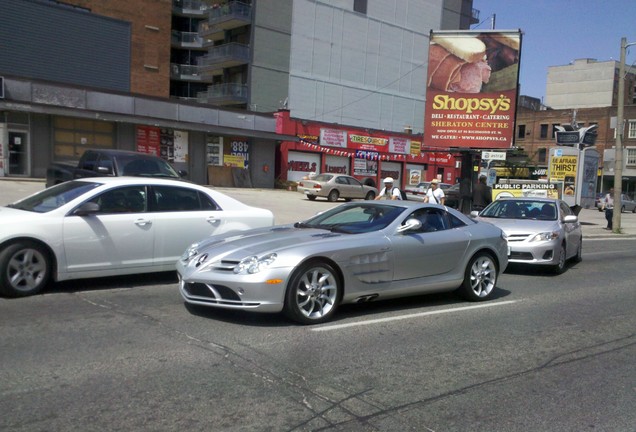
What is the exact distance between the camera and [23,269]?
7102 mm

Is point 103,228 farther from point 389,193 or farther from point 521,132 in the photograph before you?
point 521,132

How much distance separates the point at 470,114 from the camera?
24766 millimetres

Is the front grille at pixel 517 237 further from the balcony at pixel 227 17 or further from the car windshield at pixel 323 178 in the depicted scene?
the balcony at pixel 227 17

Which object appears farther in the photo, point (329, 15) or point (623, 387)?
Answer: point (329, 15)

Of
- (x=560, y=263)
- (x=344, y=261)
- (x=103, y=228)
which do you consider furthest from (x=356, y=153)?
(x=344, y=261)

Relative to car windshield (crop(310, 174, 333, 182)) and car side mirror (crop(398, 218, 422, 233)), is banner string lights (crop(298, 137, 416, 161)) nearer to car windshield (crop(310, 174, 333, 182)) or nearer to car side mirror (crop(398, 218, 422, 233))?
car windshield (crop(310, 174, 333, 182))

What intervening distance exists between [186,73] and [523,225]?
46202mm

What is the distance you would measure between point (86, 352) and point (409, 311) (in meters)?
3.90

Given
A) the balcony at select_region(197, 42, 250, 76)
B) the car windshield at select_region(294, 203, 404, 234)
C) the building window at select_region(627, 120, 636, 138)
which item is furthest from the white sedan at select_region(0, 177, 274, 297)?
the building window at select_region(627, 120, 636, 138)

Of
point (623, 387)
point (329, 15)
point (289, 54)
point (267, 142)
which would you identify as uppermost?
point (329, 15)

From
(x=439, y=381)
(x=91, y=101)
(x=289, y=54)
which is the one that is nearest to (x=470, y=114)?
(x=91, y=101)

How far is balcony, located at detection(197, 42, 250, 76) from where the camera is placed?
4581cm

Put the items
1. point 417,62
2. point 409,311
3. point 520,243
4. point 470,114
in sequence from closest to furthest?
point 409,311 < point 520,243 < point 470,114 < point 417,62

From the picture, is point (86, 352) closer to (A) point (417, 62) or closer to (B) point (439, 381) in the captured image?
(B) point (439, 381)
